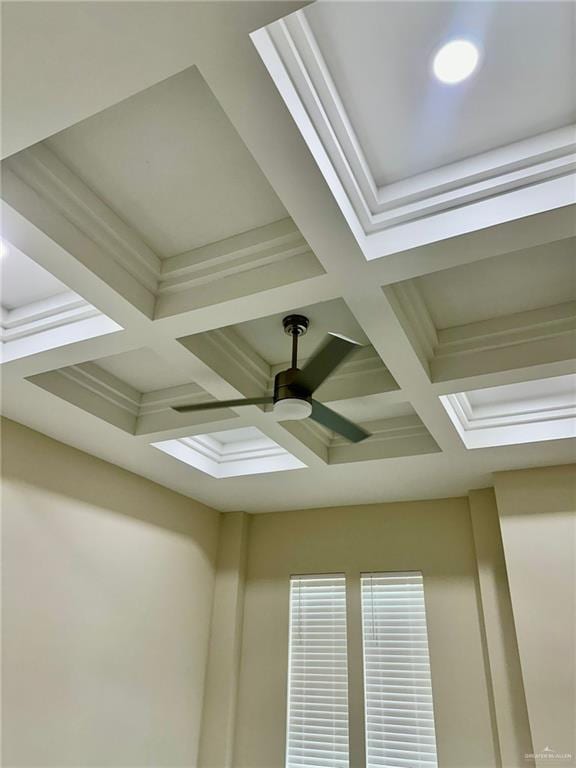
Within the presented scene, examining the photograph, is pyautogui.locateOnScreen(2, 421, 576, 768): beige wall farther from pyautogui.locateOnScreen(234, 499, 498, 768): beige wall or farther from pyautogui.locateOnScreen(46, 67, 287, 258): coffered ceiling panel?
pyautogui.locateOnScreen(46, 67, 287, 258): coffered ceiling panel

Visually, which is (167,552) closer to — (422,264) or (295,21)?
(422,264)

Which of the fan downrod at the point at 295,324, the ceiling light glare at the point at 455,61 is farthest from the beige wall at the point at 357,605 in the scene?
the ceiling light glare at the point at 455,61

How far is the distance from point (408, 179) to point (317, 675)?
11.8 feet

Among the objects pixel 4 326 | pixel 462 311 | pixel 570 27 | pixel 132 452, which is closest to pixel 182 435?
pixel 132 452

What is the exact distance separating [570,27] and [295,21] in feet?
2.31

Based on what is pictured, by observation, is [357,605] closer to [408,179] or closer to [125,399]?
[125,399]

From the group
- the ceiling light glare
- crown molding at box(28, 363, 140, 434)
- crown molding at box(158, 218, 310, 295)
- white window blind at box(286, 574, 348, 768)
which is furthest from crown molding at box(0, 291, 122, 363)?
white window blind at box(286, 574, 348, 768)

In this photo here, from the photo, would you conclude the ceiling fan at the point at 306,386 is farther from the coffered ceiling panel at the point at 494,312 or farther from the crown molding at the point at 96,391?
the crown molding at the point at 96,391

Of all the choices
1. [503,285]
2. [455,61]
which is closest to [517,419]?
[503,285]

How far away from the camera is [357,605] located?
4023 millimetres

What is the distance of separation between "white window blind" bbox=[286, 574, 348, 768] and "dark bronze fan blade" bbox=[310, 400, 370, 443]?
2188 mm

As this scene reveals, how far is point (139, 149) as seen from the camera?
5.61ft

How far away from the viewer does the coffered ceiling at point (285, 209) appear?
1.29 meters

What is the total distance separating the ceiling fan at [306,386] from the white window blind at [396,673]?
6.76 feet
